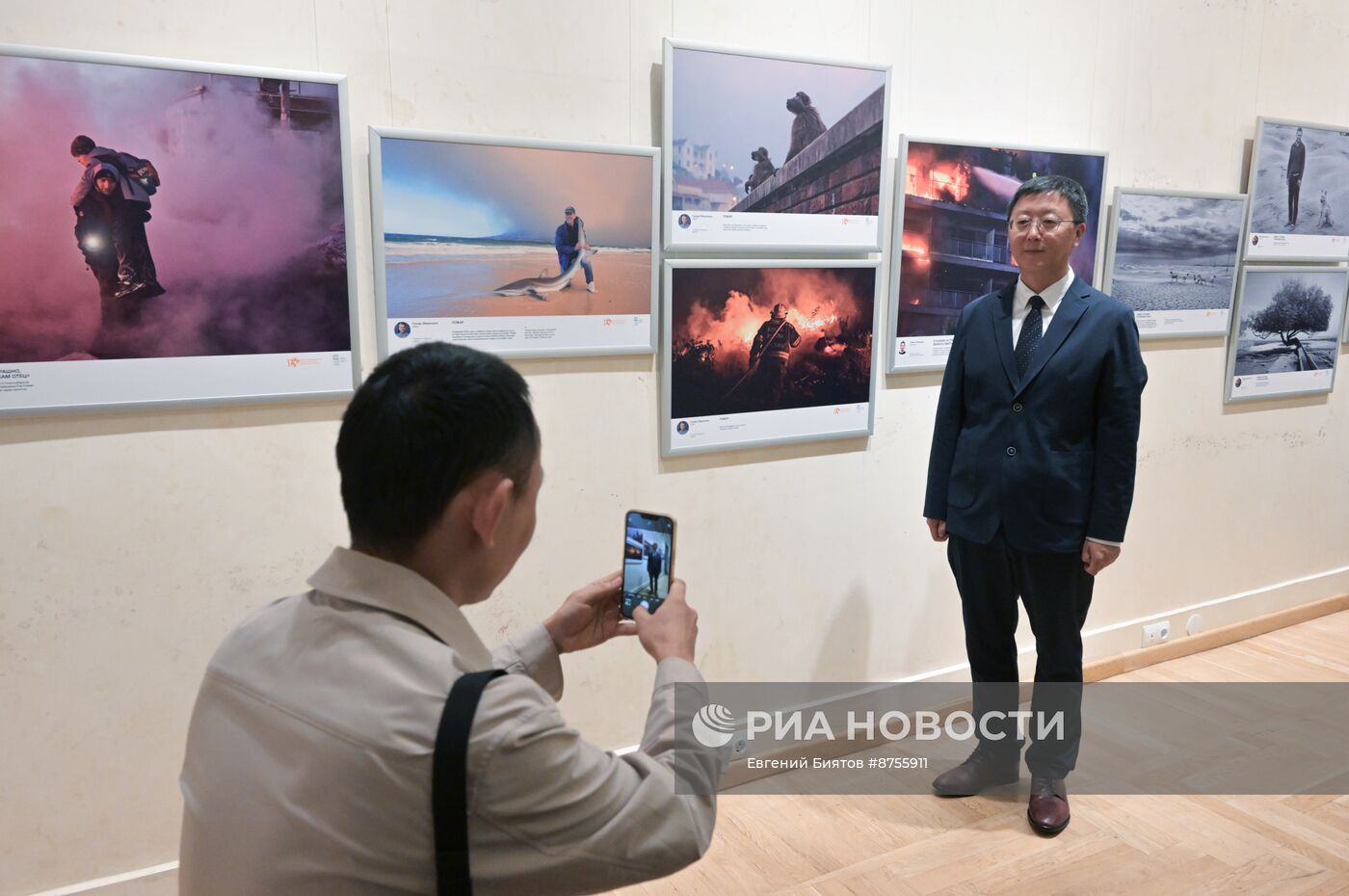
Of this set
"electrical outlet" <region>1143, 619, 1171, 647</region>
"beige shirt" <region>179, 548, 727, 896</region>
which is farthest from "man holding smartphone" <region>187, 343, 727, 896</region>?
"electrical outlet" <region>1143, 619, 1171, 647</region>

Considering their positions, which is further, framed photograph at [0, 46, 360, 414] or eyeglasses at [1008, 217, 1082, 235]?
eyeglasses at [1008, 217, 1082, 235]

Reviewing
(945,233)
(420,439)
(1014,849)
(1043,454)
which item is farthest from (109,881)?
(945,233)

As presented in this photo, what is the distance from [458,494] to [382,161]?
1568 millimetres

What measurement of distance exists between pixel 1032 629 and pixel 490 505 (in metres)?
2.45

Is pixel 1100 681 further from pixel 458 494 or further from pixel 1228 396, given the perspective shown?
pixel 458 494

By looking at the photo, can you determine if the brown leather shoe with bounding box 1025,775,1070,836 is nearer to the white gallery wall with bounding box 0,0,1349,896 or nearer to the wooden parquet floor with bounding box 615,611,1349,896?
the wooden parquet floor with bounding box 615,611,1349,896

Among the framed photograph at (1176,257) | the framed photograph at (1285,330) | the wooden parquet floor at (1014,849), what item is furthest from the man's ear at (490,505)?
the framed photograph at (1285,330)

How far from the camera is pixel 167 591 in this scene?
238cm

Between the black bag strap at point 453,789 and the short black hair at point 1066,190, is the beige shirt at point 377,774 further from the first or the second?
the short black hair at point 1066,190

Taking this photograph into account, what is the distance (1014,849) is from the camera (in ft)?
9.50

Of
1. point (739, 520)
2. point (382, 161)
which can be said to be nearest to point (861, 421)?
point (739, 520)

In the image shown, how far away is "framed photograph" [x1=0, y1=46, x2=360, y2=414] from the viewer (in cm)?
210

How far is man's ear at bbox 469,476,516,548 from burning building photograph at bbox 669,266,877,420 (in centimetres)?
178

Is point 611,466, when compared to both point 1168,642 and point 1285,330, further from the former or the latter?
point 1285,330
